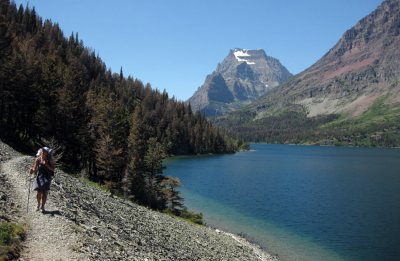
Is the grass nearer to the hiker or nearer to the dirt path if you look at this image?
the dirt path

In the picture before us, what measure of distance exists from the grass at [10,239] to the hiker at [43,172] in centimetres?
329

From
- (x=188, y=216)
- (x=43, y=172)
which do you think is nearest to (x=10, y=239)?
(x=43, y=172)

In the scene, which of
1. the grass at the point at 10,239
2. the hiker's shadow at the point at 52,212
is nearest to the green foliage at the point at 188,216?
the hiker's shadow at the point at 52,212

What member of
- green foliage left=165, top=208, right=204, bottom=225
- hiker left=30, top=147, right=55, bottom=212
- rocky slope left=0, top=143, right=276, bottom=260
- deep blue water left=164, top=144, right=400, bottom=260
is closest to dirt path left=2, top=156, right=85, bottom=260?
rocky slope left=0, top=143, right=276, bottom=260

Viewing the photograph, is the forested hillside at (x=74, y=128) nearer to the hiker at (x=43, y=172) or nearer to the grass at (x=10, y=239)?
the hiker at (x=43, y=172)

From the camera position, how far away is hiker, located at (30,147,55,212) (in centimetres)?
2361

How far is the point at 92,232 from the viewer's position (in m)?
23.5

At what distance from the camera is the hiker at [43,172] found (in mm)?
23609

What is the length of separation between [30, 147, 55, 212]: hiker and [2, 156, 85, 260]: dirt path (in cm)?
111

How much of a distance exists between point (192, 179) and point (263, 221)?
6035cm

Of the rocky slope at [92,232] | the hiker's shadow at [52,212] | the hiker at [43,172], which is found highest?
the hiker at [43,172]

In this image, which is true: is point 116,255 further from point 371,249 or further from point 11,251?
point 371,249

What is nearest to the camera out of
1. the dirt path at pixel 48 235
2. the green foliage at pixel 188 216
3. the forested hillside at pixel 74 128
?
the dirt path at pixel 48 235

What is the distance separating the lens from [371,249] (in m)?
54.9
